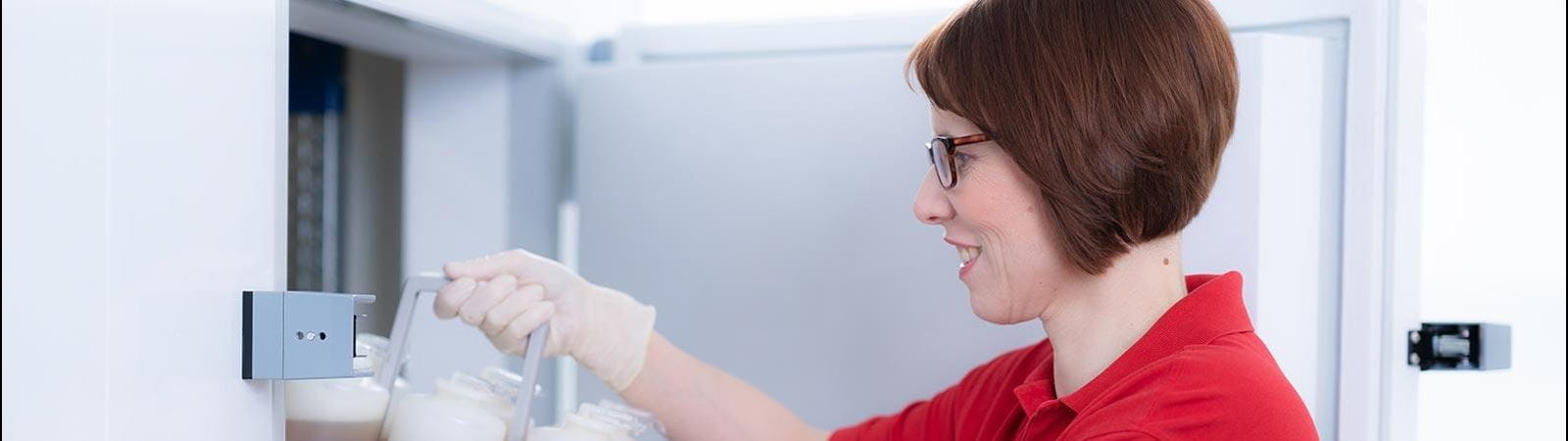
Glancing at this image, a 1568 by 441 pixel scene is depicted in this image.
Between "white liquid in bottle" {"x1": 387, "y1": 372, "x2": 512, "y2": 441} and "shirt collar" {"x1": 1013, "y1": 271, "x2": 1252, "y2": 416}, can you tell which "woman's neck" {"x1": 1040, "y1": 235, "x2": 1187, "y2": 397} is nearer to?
"shirt collar" {"x1": 1013, "y1": 271, "x2": 1252, "y2": 416}

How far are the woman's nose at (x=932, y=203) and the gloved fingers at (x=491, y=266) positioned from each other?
40 centimetres

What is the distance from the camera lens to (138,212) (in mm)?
909

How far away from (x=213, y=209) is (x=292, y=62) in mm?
978

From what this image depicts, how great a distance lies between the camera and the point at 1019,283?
1234mm

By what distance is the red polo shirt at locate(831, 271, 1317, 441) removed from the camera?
1.09 m

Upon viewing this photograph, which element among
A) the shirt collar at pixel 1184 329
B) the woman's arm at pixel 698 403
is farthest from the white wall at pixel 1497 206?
the woman's arm at pixel 698 403

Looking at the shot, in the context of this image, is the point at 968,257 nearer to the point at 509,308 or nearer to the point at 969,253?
the point at 969,253

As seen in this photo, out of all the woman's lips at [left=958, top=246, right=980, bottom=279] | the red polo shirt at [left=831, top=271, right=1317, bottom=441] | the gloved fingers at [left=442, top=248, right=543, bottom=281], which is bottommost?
the red polo shirt at [left=831, top=271, right=1317, bottom=441]

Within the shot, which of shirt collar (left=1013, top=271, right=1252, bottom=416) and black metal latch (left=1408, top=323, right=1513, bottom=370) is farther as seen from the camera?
black metal latch (left=1408, top=323, right=1513, bottom=370)

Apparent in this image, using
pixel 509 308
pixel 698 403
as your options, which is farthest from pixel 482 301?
pixel 698 403

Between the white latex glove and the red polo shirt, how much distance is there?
358mm

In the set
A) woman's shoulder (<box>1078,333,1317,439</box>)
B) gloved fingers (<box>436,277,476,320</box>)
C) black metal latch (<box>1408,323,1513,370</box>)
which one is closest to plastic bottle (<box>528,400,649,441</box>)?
gloved fingers (<box>436,277,476,320</box>)

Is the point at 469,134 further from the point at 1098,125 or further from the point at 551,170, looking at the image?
the point at 1098,125

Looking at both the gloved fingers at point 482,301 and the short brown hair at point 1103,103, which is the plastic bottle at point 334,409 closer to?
the gloved fingers at point 482,301
